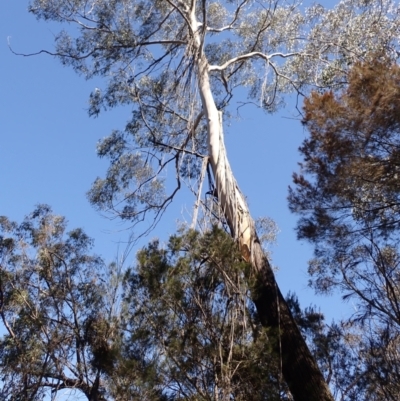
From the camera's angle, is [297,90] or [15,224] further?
[297,90]

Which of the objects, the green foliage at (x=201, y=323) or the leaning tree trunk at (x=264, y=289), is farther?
the leaning tree trunk at (x=264, y=289)

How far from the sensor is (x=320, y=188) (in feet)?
19.0

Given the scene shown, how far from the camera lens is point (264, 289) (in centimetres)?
464

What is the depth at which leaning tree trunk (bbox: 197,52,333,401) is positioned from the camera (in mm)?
4098

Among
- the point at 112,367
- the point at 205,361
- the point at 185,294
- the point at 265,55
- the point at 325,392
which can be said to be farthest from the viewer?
the point at 265,55

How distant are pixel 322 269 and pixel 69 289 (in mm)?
2546

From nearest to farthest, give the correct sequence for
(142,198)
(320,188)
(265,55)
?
1. (320,188)
2. (142,198)
3. (265,55)

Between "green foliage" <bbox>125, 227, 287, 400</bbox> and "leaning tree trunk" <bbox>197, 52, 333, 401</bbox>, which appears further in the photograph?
"leaning tree trunk" <bbox>197, 52, 333, 401</bbox>

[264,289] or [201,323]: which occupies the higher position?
[264,289]

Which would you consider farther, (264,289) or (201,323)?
(264,289)

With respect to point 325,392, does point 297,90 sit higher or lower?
higher

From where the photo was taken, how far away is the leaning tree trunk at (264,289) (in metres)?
4.10

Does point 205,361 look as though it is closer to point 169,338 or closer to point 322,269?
point 169,338

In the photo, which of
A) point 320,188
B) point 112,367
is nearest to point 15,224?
point 112,367
